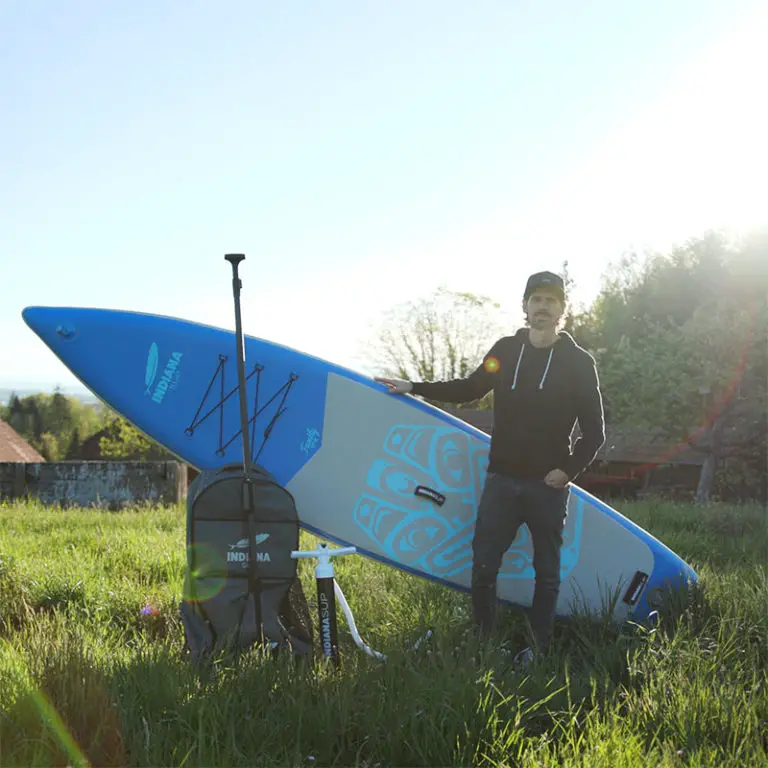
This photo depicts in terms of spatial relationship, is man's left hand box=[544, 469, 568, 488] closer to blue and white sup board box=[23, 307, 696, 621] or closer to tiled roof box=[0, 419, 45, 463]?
blue and white sup board box=[23, 307, 696, 621]

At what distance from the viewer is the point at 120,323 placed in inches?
163

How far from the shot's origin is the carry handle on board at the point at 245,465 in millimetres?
2912

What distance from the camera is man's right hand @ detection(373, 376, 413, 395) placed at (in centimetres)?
403

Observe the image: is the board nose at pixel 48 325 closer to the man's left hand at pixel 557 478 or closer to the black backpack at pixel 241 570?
the black backpack at pixel 241 570

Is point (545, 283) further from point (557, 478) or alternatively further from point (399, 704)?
point (399, 704)

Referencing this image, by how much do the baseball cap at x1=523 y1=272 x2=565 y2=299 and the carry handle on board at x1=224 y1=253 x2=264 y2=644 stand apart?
1.33m

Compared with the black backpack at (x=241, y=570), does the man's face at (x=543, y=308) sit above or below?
above

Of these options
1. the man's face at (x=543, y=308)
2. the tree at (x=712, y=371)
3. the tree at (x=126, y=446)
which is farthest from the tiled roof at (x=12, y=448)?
the man's face at (x=543, y=308)

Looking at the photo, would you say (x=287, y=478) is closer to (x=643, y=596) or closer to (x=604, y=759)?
(x=643, y=596)

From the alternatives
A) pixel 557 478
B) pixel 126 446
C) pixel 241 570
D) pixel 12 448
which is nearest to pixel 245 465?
pixel 241 570

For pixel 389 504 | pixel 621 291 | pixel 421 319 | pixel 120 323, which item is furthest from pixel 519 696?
pixel 421 319

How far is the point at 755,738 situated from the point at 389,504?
2181 mm

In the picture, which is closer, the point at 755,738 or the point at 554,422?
the point at 755,738

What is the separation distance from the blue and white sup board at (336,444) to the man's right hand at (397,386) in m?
0.05
